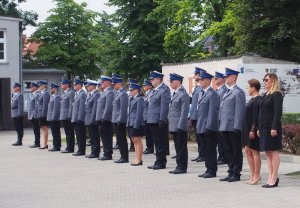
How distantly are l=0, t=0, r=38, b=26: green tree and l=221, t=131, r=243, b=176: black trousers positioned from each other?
120 ft

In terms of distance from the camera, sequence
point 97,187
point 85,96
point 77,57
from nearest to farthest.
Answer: point 97,187 → point 85,96 → point 77,57

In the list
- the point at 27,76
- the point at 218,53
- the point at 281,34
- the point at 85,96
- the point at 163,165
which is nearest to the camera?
the point at 163,165

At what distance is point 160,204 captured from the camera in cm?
903

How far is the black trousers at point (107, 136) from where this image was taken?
1515cm

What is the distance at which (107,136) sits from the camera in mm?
15180

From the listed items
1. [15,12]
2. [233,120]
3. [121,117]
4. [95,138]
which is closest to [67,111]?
[95,138]

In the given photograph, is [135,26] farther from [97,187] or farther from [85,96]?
[97,187]

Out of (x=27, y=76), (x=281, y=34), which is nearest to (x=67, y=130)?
(x=281, y=34)

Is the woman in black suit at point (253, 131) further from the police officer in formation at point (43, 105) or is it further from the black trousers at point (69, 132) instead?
the police officer in formation at point (43, 105)

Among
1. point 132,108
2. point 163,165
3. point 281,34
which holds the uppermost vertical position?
point 281,34

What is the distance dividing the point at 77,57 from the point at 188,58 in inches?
455

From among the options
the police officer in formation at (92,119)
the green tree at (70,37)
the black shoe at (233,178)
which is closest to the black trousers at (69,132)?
the police officer in formation at (92,119)

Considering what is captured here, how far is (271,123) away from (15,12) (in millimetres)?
38790

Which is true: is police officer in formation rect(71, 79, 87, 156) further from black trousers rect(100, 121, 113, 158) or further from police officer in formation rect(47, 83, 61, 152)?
police officer in formation rect(47, 83, 61, 152)
